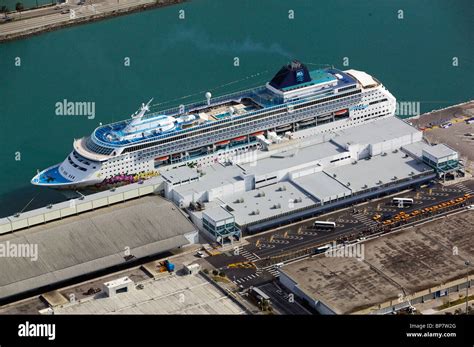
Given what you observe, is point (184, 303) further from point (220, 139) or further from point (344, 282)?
point (220, 139)

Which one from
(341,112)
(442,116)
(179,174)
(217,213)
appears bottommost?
(217,213)

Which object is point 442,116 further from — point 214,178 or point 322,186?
A: point 214,178

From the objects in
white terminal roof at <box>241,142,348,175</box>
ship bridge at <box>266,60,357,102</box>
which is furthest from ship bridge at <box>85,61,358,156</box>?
white terminal roof at <box>241,142,348,175</box>

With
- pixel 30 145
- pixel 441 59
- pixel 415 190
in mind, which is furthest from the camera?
pixel 441 59

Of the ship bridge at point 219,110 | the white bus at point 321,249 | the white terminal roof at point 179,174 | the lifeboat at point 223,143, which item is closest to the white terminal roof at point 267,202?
the white terminal roof at point 179,174

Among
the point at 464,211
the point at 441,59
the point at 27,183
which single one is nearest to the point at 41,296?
the point at 27,183

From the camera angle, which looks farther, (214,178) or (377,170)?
(377,170)

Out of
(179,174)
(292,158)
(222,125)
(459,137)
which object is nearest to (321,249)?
(292,158)
